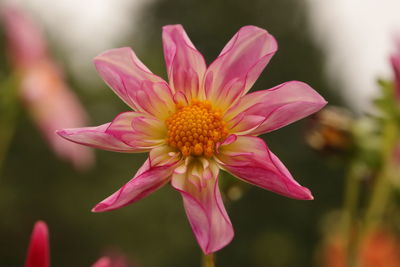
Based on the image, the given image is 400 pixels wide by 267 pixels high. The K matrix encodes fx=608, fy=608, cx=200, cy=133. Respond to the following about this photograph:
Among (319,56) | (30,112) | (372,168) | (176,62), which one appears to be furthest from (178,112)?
(319,56)

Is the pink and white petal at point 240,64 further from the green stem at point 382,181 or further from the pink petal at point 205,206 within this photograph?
the green stem at point 382,181

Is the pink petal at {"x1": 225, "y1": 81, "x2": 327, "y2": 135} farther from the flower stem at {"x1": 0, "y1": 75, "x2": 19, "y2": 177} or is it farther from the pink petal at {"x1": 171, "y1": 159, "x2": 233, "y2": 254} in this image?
the flower stem at {"x1": 0, "y1": 75, "x2": 19, "y2": 177}

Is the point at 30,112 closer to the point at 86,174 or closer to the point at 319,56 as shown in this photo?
the point at 86,174

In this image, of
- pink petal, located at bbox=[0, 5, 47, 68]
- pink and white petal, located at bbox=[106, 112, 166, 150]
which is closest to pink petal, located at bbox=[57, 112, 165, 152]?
pink and white petal, located at bbox=[106, 112, 166, 150]

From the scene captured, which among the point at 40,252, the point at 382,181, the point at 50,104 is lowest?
the point at 50,104

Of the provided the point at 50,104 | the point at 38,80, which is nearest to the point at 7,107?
the point at 38,80

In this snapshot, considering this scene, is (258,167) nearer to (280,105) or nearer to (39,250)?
(280,105)

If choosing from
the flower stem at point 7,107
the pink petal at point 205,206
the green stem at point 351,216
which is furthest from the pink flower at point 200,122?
the flower stem at point 7,107
